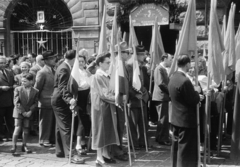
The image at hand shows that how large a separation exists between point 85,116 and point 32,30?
370 inches

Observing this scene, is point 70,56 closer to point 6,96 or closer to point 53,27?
point 6,96

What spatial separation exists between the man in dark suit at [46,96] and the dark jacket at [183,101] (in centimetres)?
294

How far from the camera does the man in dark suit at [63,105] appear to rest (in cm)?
619

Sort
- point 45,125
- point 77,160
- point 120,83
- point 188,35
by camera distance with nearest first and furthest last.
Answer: point 188,35
point 120,83
point 77,160
point 45,125

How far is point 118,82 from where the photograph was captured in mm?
5695

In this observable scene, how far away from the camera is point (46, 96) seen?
7.22 meters

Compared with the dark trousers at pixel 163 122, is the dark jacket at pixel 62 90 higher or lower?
higher

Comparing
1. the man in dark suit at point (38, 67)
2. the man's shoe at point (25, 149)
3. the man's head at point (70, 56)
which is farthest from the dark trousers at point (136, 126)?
the man in dark suit at point (38, 67)

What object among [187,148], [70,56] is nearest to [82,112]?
[70,56]

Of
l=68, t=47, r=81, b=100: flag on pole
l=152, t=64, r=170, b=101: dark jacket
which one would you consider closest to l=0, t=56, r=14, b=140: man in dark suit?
l=68, t=47, r=81, b=100: flag on pole

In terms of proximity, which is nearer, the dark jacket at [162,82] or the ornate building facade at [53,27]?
the dark jacket at [162,82]

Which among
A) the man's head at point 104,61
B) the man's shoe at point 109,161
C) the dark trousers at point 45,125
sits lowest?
the man's shoe at point 109,161

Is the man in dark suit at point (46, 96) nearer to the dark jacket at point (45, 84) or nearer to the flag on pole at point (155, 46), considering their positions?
the dark jacket at point (45, 84)

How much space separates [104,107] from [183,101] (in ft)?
4.62
